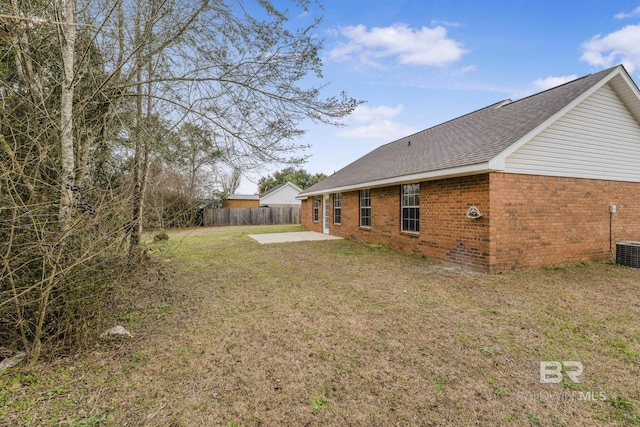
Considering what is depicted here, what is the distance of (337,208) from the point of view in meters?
14.3

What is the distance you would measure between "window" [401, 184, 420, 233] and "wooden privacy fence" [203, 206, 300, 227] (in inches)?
714

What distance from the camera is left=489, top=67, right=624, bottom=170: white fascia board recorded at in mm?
5938

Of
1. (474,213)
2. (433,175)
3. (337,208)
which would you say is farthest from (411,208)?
(337,208)

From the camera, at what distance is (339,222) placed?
14.1m

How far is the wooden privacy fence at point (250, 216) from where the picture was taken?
78.3 feet

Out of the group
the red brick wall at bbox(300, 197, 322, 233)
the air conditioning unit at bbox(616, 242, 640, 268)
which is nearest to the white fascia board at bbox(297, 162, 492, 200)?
the air conditioning unit at bbox(616, 242, 640, 268)

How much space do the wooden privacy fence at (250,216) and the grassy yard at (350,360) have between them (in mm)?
19142

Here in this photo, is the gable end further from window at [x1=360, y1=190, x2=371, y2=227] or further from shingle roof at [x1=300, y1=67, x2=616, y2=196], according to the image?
window at [x1=360, y1=190, x2=371, y2=227]

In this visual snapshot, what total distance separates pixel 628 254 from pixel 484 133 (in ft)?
15.8

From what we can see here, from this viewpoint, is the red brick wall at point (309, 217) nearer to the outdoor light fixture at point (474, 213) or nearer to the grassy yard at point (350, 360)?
the outdoor light fixture at point (474, 213)

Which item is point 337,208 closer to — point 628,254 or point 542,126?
point 542,126

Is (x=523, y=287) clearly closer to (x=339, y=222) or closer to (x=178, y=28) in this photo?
(x=178, y=28)

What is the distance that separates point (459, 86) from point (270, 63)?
11074 millimetres

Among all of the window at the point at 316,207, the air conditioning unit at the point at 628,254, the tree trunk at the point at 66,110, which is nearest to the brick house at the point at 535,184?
the air conditioning unit at the point at 628,254
